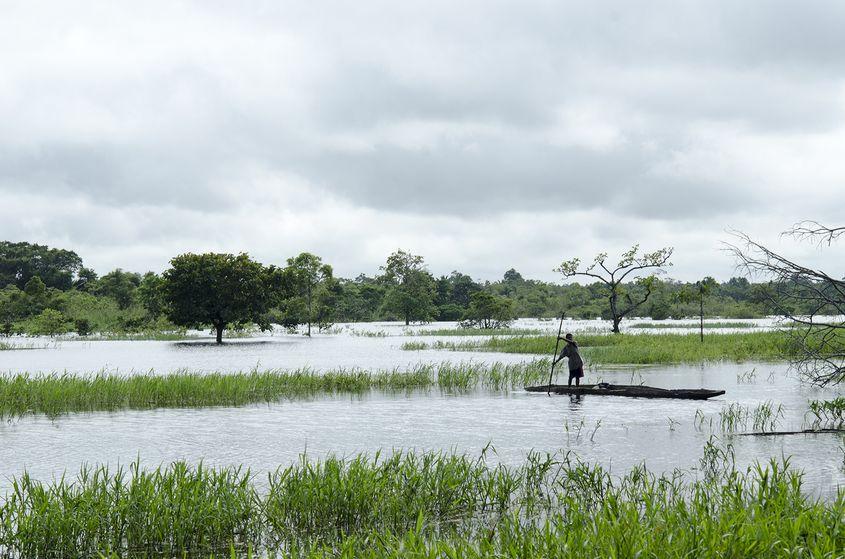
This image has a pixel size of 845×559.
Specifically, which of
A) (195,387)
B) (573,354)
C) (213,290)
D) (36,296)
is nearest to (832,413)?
(573,354)

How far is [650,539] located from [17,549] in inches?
287

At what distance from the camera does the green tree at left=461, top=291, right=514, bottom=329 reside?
8644cm

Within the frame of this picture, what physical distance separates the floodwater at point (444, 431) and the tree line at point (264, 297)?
1890 centimetres

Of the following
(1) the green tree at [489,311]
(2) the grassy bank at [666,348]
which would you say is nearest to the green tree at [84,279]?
(1) the green tree at [489,311]

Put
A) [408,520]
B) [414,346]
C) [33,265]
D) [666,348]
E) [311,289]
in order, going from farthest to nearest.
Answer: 1. [33,265]
2. [311,289]
3. [414,346]
4. [666,348]
5. [408,520]

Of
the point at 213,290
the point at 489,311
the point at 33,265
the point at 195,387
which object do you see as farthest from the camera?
the point at 33,265

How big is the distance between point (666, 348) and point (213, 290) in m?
40.7

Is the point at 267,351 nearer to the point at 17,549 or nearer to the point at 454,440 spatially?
the point at 454,440

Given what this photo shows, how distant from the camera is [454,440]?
18.3 meters

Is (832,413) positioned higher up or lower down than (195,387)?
lower down

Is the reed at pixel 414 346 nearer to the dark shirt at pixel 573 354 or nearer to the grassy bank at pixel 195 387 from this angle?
the grassy bank at pixel 195 387

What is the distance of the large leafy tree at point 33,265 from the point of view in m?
104

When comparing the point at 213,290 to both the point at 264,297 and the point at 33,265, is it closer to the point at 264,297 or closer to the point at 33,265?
the point at 264,297

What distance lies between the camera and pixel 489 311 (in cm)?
8638
